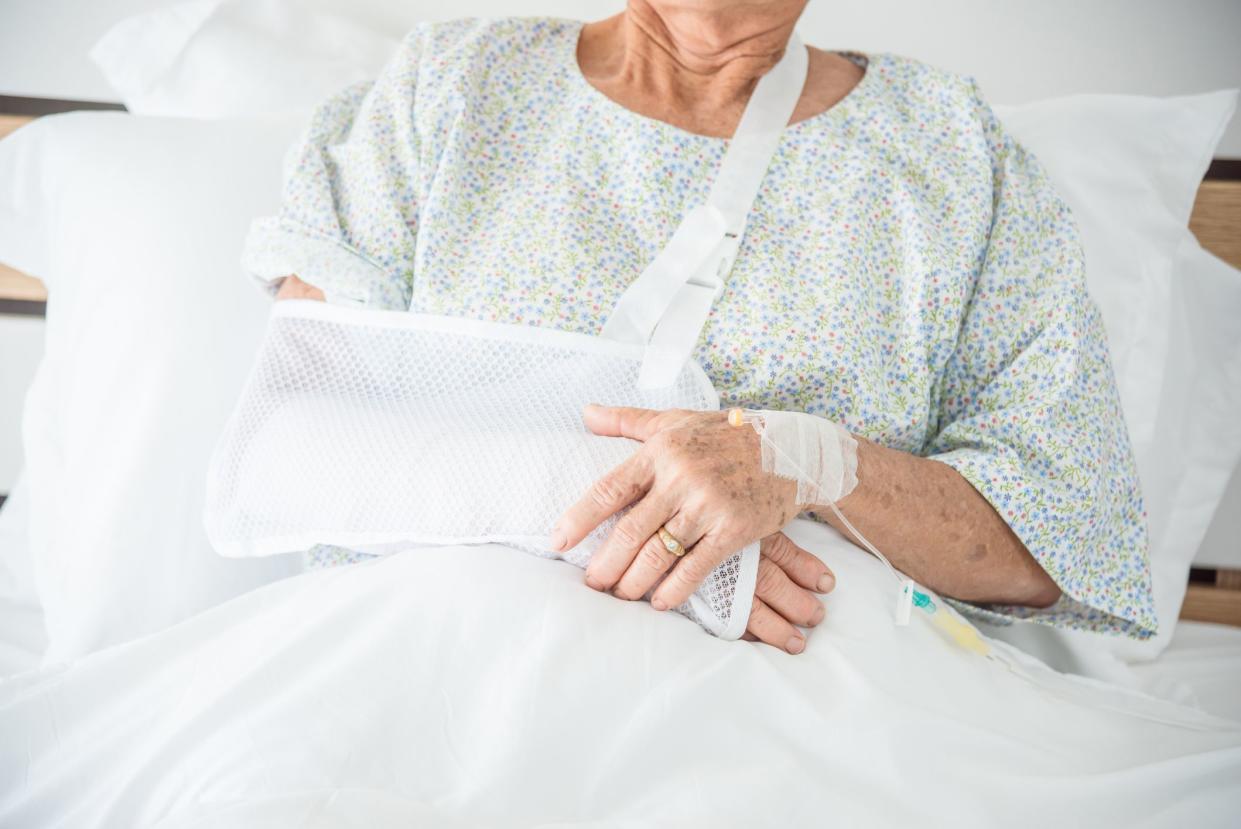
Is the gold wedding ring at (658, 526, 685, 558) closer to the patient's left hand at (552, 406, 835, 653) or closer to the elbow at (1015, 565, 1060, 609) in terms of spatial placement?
the patient's left hand at (552, 406, 835, 653)

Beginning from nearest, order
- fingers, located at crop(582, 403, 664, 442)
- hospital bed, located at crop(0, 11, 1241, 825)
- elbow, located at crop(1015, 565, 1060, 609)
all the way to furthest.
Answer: hospital bed, located at crop(0, 11, 1241, 825) < fingers, located at crop(582, 403, 664, 442) < elbow, located at crop(1015, 565, 1060, 609)

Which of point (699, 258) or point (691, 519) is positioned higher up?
point (699, 258)

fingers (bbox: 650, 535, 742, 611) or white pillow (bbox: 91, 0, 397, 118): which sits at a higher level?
white pillow (bbox: 91, 0, 397, 118)

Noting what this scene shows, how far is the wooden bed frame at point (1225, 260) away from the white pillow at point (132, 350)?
0.86 ft

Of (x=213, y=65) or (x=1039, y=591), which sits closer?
(x=1039, y=591)

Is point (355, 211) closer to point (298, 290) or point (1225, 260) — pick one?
point (298, 290)

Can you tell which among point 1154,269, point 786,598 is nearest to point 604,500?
point 786,598

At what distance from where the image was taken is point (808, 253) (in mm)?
1091

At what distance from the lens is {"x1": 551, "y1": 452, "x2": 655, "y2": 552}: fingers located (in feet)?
2.76

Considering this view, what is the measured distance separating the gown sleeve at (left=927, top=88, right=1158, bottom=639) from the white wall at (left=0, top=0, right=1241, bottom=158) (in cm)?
44

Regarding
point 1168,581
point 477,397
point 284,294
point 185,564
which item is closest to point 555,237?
point 477,397

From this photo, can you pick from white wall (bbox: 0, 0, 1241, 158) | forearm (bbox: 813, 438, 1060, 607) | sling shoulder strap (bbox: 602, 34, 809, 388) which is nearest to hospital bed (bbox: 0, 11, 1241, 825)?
forearm (bbox: 813, 438, 1060, 607)

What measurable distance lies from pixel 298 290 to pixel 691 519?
529 millimetres

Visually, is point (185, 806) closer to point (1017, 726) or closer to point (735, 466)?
point (735, 466)
